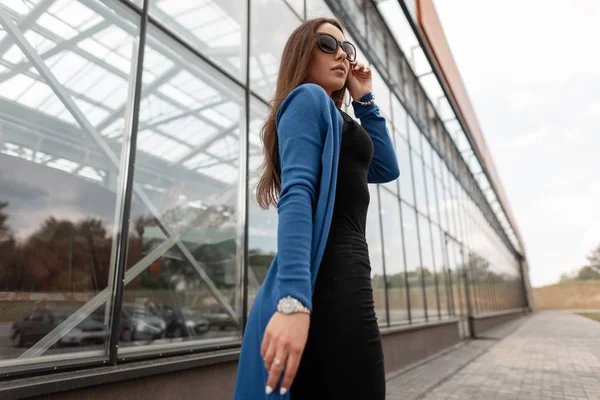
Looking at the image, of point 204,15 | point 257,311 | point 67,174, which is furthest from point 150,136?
point 257,311

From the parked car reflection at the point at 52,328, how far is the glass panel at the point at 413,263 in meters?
6.76

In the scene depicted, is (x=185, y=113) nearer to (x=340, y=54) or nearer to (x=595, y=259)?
(x=340, y=54)

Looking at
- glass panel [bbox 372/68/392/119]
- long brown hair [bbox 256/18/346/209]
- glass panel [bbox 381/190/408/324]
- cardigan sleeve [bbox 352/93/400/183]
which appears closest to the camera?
long brown hair [bbox 256/18/346/209]

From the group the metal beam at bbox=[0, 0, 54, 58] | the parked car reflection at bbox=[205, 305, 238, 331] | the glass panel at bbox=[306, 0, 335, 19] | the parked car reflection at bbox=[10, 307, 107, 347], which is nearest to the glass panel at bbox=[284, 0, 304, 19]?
the glass panel at bbox=[306, 0, 335, 19]

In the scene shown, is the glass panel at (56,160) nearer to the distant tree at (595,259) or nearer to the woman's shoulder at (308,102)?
the woman's shoulder at (308,102)

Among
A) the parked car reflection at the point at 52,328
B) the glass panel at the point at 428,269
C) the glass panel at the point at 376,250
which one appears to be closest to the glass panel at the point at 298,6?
the glass panel at the point at 376,250

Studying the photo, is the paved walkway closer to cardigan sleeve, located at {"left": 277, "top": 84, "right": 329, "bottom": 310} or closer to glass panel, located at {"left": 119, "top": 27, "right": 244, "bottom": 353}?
glass panel, located at {"left": 119, "top": 27, "right": 244, "bottom": 353}

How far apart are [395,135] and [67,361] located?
307 inches

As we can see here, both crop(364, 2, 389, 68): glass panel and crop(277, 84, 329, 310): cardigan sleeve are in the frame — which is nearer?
crop(277, 84, 329, 310): cardigan sleeve

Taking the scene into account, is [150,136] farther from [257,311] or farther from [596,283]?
[596,283]

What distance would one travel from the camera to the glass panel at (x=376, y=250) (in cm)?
654

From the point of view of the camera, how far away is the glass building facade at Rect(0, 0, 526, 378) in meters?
2.48

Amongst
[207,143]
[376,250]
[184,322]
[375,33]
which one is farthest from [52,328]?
[375,33]

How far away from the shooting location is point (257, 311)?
874mm
